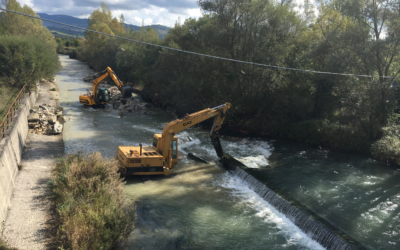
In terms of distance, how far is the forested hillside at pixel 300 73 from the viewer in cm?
1847

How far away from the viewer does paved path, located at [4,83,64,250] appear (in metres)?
8.55

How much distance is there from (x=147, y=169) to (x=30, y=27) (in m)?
40.9

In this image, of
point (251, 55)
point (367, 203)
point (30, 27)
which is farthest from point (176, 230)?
point (30, 27)

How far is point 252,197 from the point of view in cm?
1338

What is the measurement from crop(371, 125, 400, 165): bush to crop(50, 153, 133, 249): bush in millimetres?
14969

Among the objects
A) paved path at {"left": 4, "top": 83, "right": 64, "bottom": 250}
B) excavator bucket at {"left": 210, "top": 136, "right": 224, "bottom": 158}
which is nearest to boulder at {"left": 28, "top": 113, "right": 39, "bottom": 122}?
paved path at {"left": 4, "top": 83, "right": 64, "bottom": 250}

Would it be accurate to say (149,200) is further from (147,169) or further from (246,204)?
(246,204)

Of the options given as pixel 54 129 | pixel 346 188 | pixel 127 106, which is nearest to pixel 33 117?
pixel 54 129

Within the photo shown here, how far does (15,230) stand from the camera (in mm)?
8922

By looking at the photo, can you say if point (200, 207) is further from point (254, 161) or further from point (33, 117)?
point (33, 117)

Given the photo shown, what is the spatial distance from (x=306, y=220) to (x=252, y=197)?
9.84 ft

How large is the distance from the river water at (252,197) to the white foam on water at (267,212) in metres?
0.03

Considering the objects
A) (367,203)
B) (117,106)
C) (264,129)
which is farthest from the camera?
(117,106)

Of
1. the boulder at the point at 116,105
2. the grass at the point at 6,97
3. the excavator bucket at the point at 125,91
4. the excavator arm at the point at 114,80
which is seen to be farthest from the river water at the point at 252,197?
the boulder at the point at 116,105
